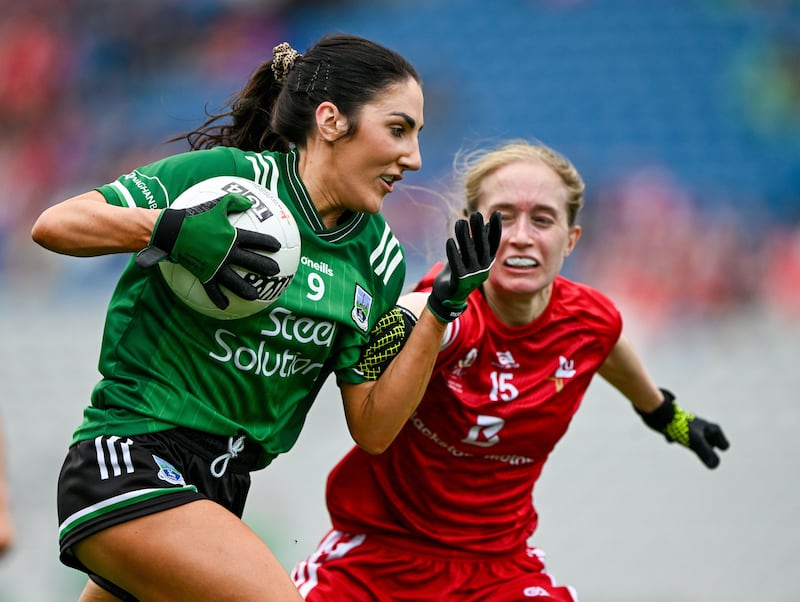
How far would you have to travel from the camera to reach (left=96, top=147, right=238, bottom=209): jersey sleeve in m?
2.46

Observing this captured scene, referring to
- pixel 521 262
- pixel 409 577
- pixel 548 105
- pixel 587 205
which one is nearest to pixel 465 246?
pixel 521 262

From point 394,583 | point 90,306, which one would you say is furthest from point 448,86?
point 394,583

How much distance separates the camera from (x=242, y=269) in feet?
7.89

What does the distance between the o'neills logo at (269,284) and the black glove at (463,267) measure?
413 millimetres

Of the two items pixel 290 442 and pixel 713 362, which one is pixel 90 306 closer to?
pixel 713 362

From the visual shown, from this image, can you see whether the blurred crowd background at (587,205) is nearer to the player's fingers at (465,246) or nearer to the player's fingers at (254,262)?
the player's fingers at (465,246)

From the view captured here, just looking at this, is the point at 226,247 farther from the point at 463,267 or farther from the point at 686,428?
the point at 686,428

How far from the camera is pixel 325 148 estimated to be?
2750mm

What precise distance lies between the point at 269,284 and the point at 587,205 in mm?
5194

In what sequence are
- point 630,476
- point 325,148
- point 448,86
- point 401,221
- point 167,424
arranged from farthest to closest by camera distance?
point 448,86 < point 401,221 < point 630,476 < point 325,148 < point 167,424

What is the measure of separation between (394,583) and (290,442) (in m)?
0.67

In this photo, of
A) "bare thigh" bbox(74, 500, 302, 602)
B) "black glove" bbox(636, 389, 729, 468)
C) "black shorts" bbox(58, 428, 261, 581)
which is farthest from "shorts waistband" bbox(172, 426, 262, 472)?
"black glove" bbox(636, 389, 729, 468)

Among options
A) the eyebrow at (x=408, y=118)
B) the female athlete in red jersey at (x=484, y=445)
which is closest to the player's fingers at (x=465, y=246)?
the eyebrow at (x=408, y=118)

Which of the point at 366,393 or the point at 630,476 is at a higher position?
the point at 630,476
